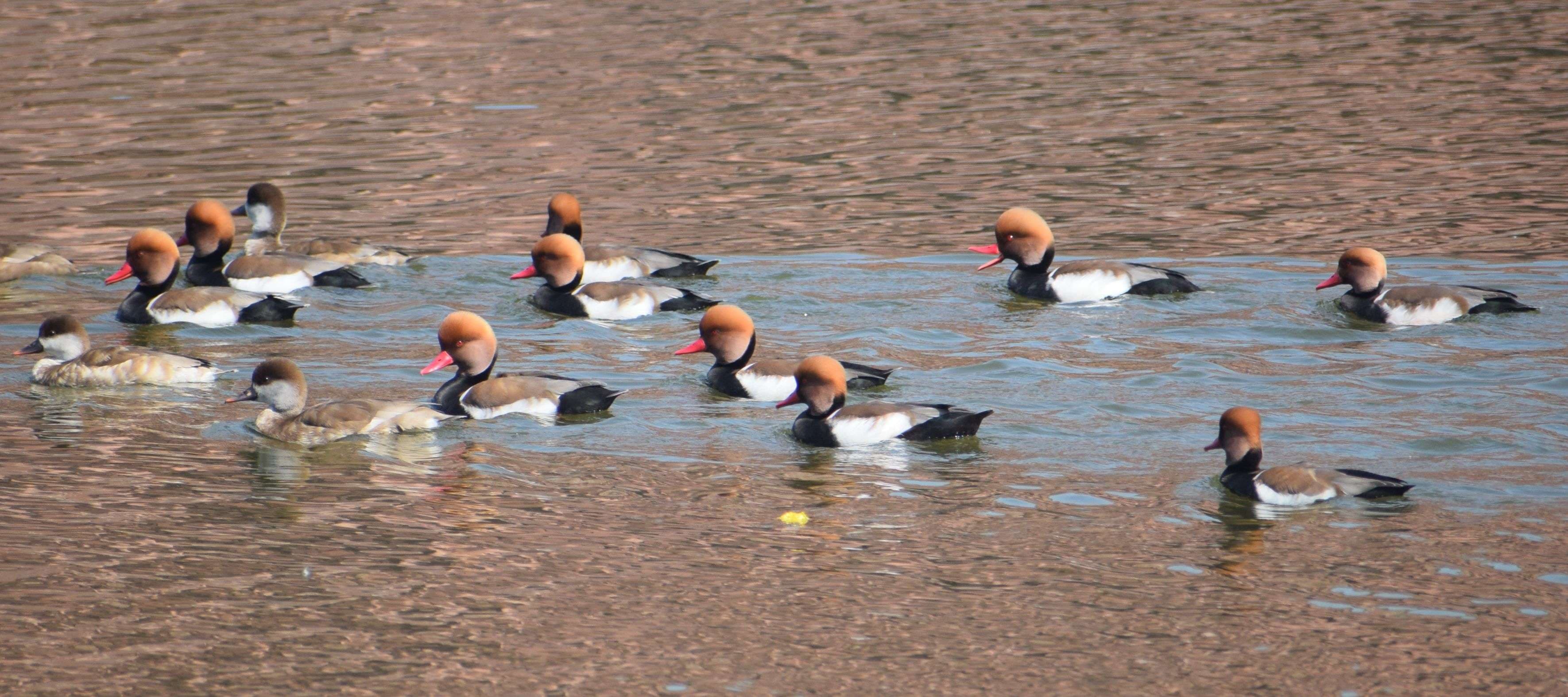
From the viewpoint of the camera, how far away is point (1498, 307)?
11109 mm

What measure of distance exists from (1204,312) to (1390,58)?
1398cm

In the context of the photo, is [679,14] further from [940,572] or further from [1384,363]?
[940,572]

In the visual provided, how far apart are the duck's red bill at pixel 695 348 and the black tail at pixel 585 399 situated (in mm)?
923

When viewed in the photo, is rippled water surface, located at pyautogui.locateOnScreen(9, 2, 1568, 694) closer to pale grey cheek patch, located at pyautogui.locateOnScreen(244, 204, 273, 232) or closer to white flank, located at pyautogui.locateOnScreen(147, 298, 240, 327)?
white flank, located at pyautogui.locateOnScreen(147, 298, 240, 327)

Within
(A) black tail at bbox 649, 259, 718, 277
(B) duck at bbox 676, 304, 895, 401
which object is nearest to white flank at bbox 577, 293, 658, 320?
(A) black tail at bbox 649, 259, 718, 277

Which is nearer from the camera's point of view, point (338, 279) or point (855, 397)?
point (855, 397)

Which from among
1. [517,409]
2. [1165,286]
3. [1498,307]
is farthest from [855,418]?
[1498,307]

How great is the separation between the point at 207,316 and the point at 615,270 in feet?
9.83

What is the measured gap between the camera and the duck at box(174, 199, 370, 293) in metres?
12.9

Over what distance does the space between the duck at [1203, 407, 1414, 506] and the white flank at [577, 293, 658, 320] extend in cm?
505

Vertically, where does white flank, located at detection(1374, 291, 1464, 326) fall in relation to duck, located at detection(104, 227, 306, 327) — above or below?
below

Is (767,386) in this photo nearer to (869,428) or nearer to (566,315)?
Result: (869,428)

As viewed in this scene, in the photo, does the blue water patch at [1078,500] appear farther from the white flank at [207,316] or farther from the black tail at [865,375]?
the white flank at [207,316]

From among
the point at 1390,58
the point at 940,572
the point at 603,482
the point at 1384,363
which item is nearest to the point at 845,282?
the point at 1384,363
